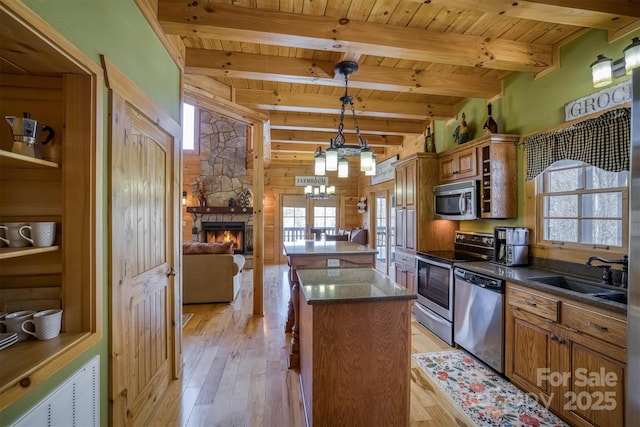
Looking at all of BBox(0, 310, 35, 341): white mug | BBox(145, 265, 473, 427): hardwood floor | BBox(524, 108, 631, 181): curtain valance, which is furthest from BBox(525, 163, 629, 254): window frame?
BBox(0, 310, 35, 341): white mug

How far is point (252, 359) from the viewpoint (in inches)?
112

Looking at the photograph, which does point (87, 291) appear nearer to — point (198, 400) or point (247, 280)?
point (198, 400)

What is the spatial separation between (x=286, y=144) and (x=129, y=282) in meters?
5.12

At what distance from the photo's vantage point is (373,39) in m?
2.34

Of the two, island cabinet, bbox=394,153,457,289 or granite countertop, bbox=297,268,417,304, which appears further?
island cabinet, bbox=394,153,457,289

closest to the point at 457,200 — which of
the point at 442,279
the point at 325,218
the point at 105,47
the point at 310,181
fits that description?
the point at 442,279

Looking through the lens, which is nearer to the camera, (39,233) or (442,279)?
(39,233)

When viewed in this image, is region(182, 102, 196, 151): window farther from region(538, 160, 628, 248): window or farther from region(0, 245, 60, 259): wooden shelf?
region(538, 160, 628, 248): window

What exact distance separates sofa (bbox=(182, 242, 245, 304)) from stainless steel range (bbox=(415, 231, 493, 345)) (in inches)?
108

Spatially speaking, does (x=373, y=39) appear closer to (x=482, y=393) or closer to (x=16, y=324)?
(x=16, y=324)

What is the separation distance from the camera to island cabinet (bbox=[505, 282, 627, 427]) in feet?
5.43

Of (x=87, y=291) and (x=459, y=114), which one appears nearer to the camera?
(x=87, y=291)

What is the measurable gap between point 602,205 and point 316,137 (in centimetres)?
421

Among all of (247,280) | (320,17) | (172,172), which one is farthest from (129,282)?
(247,280)
